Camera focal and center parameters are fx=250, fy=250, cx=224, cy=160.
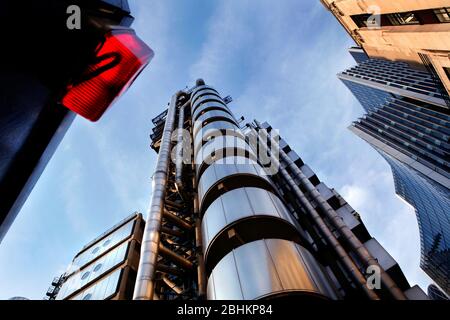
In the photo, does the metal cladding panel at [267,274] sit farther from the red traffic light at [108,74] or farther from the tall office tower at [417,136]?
the tall office tower at [417,136]

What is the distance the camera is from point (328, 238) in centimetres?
1367

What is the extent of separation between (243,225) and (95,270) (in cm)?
1560

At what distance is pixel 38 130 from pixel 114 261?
19942 millimetres

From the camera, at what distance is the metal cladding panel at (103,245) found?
22859 mm

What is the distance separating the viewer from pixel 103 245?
24609 millimetres

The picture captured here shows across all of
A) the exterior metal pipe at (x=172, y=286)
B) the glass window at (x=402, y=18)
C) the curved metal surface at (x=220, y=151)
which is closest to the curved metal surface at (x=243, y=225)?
the exterior metal pipe at (x=172, y=286)

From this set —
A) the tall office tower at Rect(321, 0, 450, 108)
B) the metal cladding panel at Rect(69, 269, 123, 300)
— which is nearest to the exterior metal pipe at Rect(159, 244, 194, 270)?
the metal cladding panel at Rect(69, 269, 123, 300)

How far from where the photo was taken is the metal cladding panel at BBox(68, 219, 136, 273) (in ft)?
75.0

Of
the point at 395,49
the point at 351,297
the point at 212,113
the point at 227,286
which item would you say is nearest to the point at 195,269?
the point at 227,286

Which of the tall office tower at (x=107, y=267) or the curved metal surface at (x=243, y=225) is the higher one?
the tall office tower at (x=107, y=267)

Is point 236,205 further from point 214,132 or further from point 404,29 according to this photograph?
point 404,29

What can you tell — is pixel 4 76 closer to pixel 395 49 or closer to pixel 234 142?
pixel 234 142

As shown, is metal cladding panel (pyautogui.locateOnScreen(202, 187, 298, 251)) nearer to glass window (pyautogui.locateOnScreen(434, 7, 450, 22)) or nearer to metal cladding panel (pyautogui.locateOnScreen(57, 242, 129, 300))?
metal cladding panel (pyautogui.locateOnScreen(57, 242, 129, 300))

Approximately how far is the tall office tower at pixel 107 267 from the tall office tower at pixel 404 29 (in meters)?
25.1
